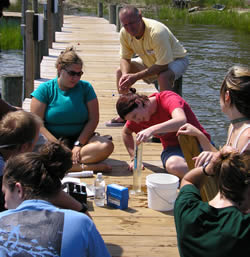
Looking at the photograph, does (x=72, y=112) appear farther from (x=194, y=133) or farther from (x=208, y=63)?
(x=208, y=63)

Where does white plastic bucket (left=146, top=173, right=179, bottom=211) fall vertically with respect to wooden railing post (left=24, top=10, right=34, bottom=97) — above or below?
below

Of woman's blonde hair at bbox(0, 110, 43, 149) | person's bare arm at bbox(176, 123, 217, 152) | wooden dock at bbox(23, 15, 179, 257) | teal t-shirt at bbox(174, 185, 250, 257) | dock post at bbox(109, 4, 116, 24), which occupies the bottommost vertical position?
wooden dock at bbox(23, 15, 179, 257)

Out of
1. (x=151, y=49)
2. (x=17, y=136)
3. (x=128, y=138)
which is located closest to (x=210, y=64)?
(x=151, y=49)

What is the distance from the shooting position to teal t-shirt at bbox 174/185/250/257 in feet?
6.34

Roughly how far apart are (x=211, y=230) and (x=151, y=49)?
158 inches

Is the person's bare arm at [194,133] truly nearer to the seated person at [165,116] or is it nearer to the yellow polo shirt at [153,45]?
the seated person at [165,116]

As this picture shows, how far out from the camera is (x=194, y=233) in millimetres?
2025

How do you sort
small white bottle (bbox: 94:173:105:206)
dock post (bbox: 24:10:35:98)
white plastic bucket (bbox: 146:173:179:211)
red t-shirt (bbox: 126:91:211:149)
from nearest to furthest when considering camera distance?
white plastic bucket (bbox: 146:173:179:211), small white bottle (bbox: 94:173:105:206), red t-shirt (bbox: 126:91:211:149), dock post (bbox: 24:10:35:98)

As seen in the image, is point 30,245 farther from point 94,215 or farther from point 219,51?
point 219,51

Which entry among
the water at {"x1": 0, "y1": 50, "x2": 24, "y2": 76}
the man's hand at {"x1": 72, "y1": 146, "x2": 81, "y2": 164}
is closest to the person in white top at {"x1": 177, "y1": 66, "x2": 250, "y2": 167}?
the man's hand at {"x1": 72, "y1": 146, "x2": 81, "y2": 164}

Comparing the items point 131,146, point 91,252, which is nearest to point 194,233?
point 91,252

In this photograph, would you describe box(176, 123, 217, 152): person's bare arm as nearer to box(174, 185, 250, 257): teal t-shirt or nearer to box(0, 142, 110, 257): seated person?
box(174, 185, 250, 257): teal t-shirt

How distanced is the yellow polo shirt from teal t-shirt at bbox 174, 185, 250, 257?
12.1 feet

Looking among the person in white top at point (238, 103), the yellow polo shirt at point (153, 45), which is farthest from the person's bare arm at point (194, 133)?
A: the yellow polo shirt at point (153, 45)
